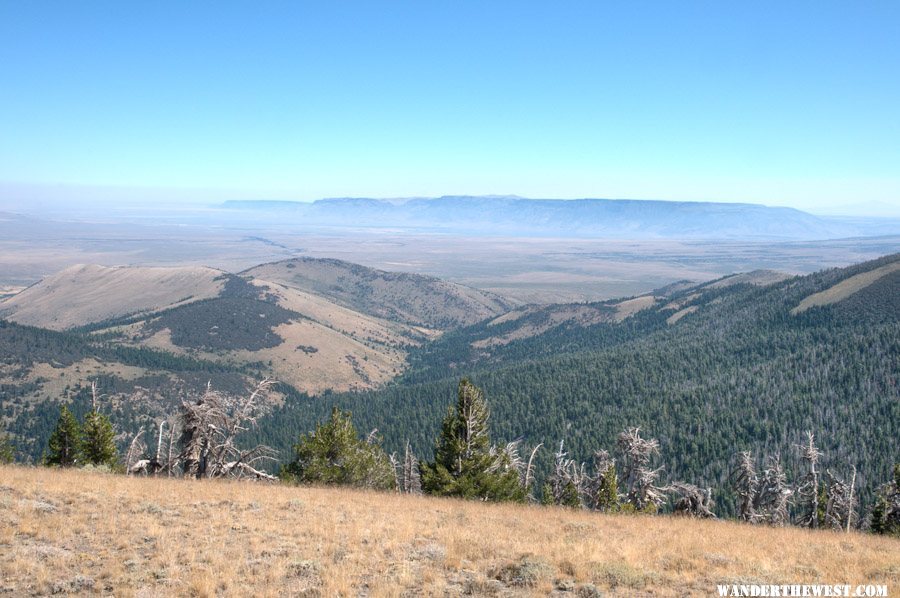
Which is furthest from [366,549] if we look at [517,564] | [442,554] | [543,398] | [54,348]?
[54,348]

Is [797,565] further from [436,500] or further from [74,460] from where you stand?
[74,460]

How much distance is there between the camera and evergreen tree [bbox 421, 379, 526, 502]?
3241cm

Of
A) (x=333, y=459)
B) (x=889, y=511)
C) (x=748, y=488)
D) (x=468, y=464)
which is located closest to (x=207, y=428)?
(x=333, y=459)

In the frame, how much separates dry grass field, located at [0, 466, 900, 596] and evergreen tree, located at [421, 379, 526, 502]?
1121 centimetres

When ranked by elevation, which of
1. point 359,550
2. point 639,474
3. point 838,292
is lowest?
point 639,474

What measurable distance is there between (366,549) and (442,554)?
216 cm

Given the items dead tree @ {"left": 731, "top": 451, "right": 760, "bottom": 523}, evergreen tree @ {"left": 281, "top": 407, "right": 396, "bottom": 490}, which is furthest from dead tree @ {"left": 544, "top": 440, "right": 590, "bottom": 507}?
evergreen tree @ {"left": 281, "top": 407, "right": 396, "bottom": 490}

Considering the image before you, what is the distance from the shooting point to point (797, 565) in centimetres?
1407

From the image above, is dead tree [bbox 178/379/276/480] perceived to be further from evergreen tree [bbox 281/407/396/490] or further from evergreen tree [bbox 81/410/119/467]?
evergreen tree [bbox 81/410/119/467]

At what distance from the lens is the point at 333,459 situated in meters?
37.5

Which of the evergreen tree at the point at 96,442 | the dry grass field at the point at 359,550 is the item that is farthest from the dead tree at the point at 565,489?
the evergreen tree at the point at 96,442

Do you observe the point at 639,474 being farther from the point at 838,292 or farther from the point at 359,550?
the point at 838,292

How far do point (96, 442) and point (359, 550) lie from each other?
38.5 metres

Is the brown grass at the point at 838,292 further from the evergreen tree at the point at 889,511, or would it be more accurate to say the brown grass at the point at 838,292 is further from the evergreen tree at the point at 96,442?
the evergreen tree at the point at 96,442
